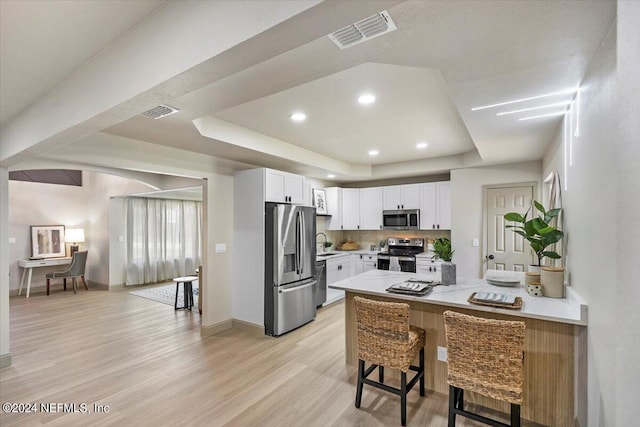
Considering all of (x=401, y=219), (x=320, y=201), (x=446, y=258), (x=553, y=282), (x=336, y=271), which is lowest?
(x=336, y=271)

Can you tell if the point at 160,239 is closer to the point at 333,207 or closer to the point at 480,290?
the point at 333,207

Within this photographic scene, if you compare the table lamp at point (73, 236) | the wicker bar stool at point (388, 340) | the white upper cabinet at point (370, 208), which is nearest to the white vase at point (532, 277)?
the wicker bar stool at point (388, 340)

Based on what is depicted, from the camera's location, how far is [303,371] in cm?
312

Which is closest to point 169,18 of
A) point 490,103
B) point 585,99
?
point 490,103

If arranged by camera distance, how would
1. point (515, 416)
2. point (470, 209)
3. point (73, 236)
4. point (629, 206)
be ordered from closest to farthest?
1. point (629, 206)
2. point (515, 416)
3. point (470, 209)
4. point (73, 236)

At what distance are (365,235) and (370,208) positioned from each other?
0.76m

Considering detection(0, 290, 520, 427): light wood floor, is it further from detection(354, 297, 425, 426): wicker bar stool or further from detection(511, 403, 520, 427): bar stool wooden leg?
detection(511, 403, 520, 427): bar stool wooden leg

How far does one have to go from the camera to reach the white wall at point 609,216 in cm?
108

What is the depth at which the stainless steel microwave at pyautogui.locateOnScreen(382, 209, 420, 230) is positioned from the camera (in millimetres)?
5828

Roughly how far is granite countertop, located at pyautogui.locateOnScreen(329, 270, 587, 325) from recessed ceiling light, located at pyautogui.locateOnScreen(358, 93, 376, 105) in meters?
1.77

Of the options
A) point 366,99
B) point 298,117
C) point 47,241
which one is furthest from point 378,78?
point 47,241

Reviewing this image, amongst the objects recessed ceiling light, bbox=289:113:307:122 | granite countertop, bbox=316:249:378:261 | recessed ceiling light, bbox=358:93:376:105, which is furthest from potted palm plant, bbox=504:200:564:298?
granite countertop, bbox=316:249:378:261

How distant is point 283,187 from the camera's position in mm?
4531

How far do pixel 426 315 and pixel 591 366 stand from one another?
1.13 meters
